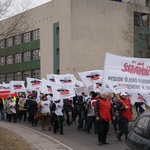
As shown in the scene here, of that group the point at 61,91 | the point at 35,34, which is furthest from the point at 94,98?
the point at 35,34

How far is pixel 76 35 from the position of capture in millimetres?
49031

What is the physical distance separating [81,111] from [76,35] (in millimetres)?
33714

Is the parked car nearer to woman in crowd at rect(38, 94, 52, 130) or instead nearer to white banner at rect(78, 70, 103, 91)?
white banner at rect(78, 70, 103, 91)

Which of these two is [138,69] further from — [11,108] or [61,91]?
[11,108]

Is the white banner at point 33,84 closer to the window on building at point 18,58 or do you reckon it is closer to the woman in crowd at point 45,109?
the woman in crowd at point 45,109

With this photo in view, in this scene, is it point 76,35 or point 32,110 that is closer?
point 32,110

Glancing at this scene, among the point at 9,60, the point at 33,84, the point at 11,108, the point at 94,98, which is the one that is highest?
the point at 9,60

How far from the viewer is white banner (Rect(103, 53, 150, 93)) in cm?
1130

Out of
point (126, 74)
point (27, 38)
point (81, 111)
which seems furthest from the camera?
point (27, 38)

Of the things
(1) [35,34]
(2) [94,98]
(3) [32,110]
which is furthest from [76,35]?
(2) [94,98]

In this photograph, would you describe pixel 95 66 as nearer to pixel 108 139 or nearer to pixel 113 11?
pixel 113 11

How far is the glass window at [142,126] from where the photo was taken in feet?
22.6

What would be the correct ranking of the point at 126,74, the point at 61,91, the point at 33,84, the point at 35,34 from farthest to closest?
the point at 35,34 → the point at 33,84 → the point at 61,91 → the point at 126,74

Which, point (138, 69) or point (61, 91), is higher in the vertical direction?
point (138, 69)
